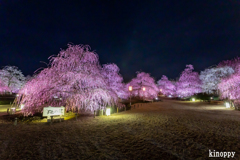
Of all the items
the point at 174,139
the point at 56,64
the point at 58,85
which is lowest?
the point at 174,139

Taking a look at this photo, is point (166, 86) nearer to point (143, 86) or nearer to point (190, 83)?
point (190, 83)

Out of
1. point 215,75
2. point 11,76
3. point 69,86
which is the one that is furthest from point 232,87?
point 11,76

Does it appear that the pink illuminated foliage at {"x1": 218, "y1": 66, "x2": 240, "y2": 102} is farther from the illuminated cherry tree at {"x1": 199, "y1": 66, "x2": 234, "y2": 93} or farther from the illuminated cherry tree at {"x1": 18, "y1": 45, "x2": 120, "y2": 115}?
the illuminated cherry tree at {"x1": 199, "y1": 66, "x2": 234, "y2": 93}

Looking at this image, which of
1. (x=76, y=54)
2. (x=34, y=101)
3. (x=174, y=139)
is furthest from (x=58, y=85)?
(x=174, y=139)

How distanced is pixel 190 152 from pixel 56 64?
459 inches

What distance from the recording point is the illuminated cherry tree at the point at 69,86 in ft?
30.3

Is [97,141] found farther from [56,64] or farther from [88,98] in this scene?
[56,64]

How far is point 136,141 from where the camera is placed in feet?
17.1

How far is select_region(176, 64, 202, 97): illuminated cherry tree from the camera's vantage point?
39.4 m

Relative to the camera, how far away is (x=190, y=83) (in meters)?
39.8

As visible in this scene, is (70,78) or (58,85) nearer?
(58,85)

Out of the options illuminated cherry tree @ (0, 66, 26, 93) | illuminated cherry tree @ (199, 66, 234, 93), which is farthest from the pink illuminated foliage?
illuminated cherry tree @ (0, 66, 26, 93)

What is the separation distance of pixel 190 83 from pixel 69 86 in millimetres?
40891

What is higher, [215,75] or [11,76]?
[11,76]
